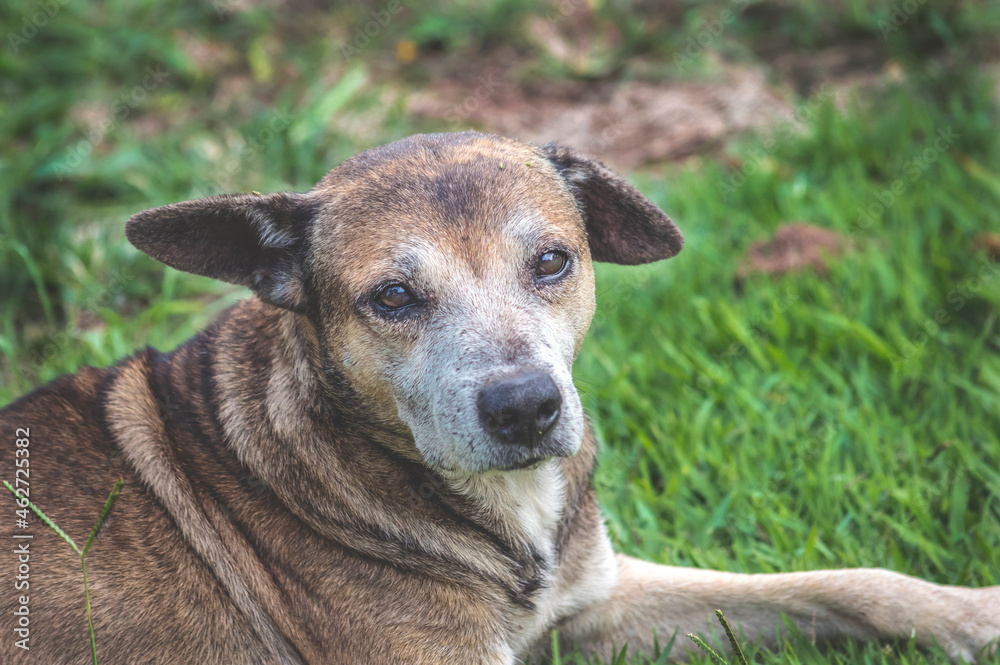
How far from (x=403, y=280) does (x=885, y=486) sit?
2303 millimetres

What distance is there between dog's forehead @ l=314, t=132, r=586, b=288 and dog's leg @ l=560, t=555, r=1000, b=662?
4.69 ft

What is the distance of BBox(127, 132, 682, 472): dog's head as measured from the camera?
2.79 m

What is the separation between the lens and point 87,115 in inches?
295

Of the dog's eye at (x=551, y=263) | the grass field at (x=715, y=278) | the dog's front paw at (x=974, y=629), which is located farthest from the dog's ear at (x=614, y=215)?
the dog's front paw at (x=974, y=629)

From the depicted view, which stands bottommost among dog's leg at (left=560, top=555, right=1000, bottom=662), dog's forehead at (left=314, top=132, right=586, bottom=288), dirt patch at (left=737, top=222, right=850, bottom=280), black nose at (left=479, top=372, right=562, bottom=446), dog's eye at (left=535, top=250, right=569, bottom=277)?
dog's leg at (left=560, top=555, right=1000, bottom=662)

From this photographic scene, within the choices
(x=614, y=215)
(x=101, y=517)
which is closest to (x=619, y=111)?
(x=614, y=215)

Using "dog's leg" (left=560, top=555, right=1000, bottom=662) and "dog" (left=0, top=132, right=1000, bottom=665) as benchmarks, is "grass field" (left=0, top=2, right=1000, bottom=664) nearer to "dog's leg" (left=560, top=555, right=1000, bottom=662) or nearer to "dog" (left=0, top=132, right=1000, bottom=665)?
"dog's leg" (left=560, top=555, right=1000, bottom=662)

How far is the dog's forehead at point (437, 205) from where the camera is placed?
9.89 ft

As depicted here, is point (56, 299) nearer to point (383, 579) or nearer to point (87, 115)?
point (87, 115)

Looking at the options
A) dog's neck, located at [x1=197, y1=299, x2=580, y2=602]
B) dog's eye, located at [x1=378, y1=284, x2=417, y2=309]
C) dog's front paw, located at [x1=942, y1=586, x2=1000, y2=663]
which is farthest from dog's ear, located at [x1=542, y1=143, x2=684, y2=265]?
dog's front paw, located at [x1=942, y1=586, x2=1000, y2=663]

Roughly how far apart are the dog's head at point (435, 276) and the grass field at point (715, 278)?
666mm

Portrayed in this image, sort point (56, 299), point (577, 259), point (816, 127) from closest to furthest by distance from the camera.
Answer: point (577, 259), point (56, 299), point (816, 127)

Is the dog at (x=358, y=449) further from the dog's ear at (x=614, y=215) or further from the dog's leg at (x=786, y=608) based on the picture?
the dog's ear at (x=614, y=215)

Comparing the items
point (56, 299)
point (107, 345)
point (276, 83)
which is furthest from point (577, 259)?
point (276, 83)
